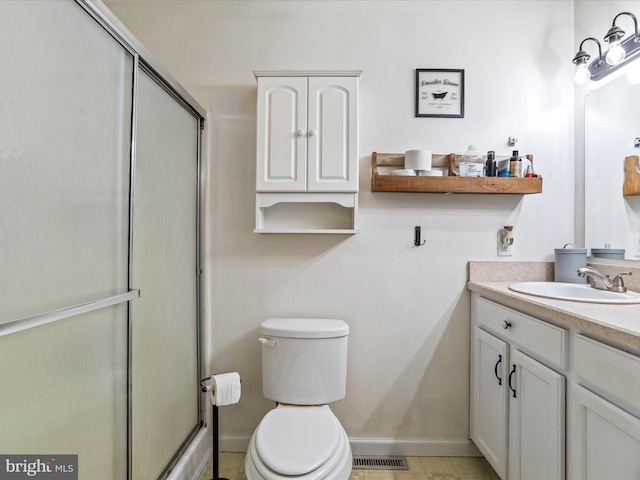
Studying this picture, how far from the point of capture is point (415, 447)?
1855mm

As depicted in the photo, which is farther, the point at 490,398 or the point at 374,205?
the point at 374,205

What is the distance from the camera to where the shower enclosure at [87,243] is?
77cm

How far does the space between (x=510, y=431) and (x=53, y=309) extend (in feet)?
5.52

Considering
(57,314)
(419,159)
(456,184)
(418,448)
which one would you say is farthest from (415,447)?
(57,314)

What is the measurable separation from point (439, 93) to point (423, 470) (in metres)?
1.93

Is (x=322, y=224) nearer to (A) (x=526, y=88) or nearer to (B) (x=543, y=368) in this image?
(B) (x=543, y=368)

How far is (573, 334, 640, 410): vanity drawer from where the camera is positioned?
898 mm

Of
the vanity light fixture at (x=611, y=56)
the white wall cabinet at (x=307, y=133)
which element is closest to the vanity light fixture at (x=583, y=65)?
the vanity light fixture at (x=611, y=56)

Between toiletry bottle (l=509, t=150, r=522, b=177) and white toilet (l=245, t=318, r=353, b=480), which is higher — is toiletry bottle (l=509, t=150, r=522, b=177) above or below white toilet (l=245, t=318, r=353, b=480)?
above

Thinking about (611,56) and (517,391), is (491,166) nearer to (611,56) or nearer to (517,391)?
(611,56)

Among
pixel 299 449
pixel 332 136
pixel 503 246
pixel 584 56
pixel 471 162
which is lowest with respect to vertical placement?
pixel 299 449

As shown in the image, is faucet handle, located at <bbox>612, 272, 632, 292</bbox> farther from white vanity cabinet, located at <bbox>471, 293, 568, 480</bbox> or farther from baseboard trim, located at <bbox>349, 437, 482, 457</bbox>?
baseboard trim, located at <bbox>349, 437, 482, 457</bbox>

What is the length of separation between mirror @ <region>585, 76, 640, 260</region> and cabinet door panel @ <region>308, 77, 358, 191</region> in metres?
1.22

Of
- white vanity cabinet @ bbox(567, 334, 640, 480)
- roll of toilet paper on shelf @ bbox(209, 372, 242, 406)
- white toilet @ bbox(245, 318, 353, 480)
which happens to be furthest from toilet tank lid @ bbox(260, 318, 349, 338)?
white vanity cabinet @ bbox(567, 334, 640, 480)
